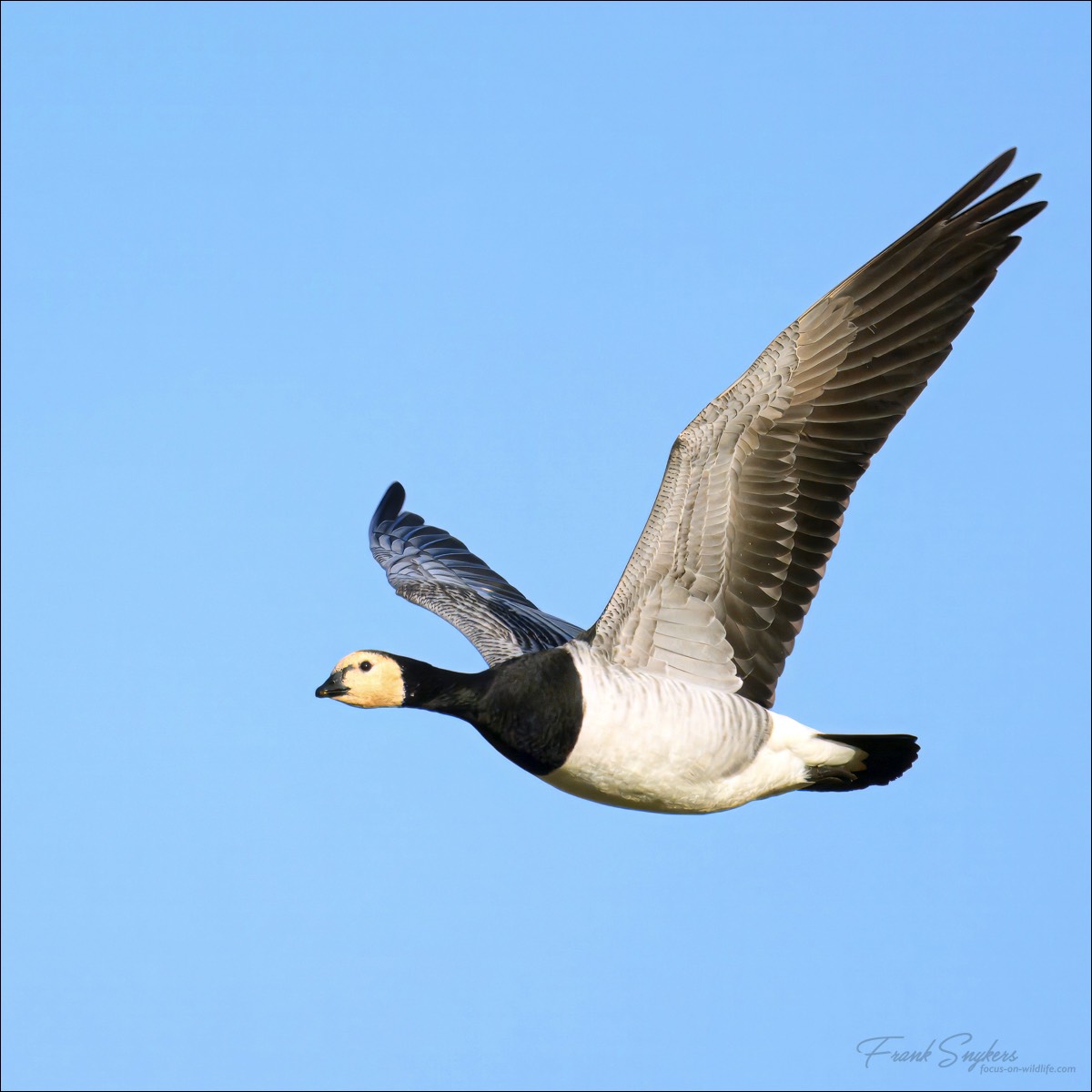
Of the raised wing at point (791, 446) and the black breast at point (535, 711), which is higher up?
the raised wing at point (791, 446)

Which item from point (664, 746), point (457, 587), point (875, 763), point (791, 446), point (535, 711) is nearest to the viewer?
point (535, 711)

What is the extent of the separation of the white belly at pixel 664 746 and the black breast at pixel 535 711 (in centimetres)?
10

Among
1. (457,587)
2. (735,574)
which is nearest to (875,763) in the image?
(735,574)

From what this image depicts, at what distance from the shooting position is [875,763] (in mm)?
12062

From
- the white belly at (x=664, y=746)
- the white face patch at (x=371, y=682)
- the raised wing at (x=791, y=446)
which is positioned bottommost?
the white belly at (x=664, y=746)

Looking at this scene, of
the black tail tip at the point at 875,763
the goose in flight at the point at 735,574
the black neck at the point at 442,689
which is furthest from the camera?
the black tail tip at the point at 875,763

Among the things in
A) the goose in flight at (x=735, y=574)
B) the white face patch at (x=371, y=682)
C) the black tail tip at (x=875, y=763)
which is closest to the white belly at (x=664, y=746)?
the goose in flight at (x=735, y=574)

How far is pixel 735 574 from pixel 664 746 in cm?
137

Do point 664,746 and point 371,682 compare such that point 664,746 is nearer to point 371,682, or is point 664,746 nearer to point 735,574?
point 735,574

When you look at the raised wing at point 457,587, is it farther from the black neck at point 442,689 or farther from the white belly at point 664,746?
the white belly at point 664,746

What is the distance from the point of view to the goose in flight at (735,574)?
36.4 ft

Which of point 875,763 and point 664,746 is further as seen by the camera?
point 875,763

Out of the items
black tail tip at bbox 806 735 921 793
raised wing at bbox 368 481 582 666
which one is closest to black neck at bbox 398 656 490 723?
raised wing at bbox 368 481 582 666

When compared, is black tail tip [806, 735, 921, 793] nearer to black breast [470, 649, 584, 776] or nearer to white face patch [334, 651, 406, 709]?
black breast [470, 649, 584, 776]
